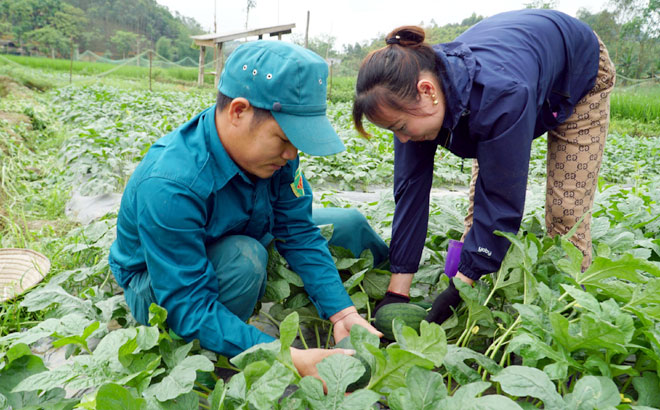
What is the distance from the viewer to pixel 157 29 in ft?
195

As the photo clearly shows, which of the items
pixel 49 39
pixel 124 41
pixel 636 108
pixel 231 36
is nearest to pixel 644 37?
pixel 636 108

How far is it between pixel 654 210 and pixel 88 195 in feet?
→ 10.8

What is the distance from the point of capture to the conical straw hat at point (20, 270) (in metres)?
2.11

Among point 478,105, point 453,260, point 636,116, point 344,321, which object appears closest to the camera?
point 478,105

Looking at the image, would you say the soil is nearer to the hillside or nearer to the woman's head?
the woman's head

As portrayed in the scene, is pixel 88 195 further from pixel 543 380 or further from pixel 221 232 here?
pixel 543 380

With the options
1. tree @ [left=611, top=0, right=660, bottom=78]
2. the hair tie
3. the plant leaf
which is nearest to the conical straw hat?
the hair tie

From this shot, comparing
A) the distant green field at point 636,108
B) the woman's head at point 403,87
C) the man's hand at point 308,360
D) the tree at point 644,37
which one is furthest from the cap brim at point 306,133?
the tree at point 644,37

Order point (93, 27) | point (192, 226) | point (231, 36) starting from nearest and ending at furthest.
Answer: point (192, 226) → point (231, 36) → point (93, 27)

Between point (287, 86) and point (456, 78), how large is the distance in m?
0.51

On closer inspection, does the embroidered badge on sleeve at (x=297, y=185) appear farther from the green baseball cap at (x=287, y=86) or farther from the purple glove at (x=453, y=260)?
the purple glove at (x=453, y=260)

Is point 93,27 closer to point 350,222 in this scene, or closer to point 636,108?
point 636,108

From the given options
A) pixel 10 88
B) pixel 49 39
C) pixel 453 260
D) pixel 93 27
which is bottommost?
pixel 10 88

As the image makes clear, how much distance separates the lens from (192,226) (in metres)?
1.36
